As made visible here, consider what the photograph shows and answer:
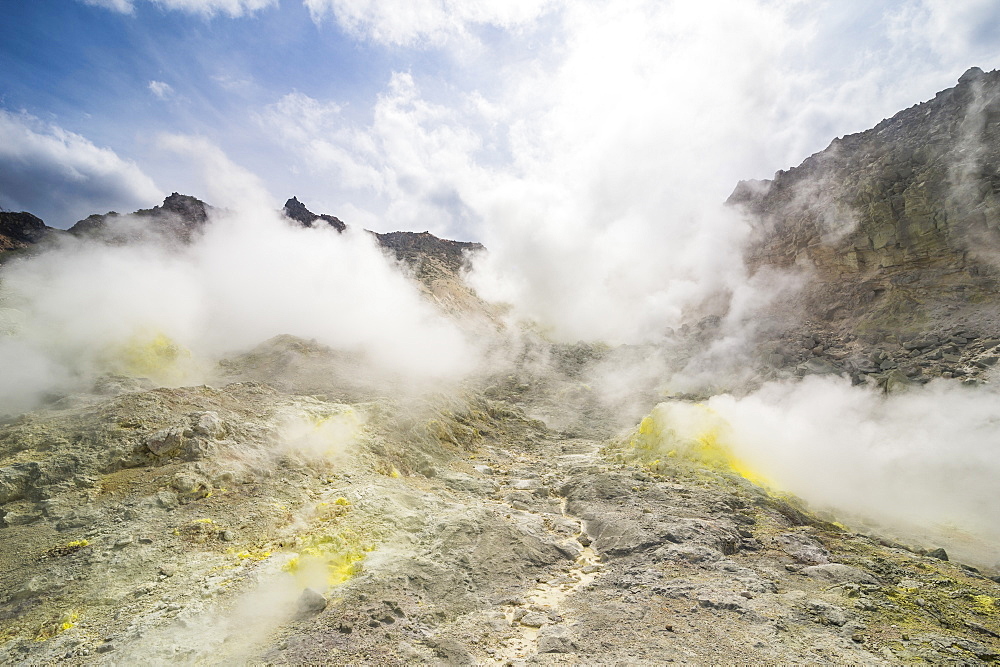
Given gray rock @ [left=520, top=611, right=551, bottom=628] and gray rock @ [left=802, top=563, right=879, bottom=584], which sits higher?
gray rock @ [left=802, top=563, right=879, bottom=584]

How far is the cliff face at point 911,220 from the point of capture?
876 inches

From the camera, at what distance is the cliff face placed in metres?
22.2

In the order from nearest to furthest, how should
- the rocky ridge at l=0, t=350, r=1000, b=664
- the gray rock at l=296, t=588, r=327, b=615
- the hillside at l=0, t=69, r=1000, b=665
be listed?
the rocky ridge at l=0, t=350, r=1000, b=664, the hillside at l=0, t=69, r=1000, b=665, the gray rock at l=296, t=588, r=327, b=615

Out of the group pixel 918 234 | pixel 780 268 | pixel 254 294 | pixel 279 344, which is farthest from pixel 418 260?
pixel 918 234

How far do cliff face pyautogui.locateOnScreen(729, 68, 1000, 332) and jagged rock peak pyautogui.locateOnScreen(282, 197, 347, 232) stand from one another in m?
43.2

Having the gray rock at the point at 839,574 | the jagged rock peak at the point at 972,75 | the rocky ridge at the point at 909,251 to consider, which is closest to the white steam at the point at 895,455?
the rocky ridge at the point at 909,251

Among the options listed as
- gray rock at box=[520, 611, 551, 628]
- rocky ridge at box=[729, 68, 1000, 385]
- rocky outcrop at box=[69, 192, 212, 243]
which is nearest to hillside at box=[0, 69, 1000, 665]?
gray rock at box=[520, 611, 551, 628]

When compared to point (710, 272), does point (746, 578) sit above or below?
below

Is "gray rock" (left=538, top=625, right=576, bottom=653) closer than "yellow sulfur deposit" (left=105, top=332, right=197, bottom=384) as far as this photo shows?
Yes

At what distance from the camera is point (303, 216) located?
44.8 m

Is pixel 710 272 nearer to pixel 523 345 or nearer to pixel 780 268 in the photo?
pixel 780 268

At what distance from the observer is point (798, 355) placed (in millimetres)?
24516

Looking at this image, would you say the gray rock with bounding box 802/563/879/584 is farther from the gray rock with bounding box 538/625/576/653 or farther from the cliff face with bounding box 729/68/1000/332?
the cliff face with bounding box 729/68/1000/332

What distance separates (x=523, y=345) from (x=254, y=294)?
67.7 feet
